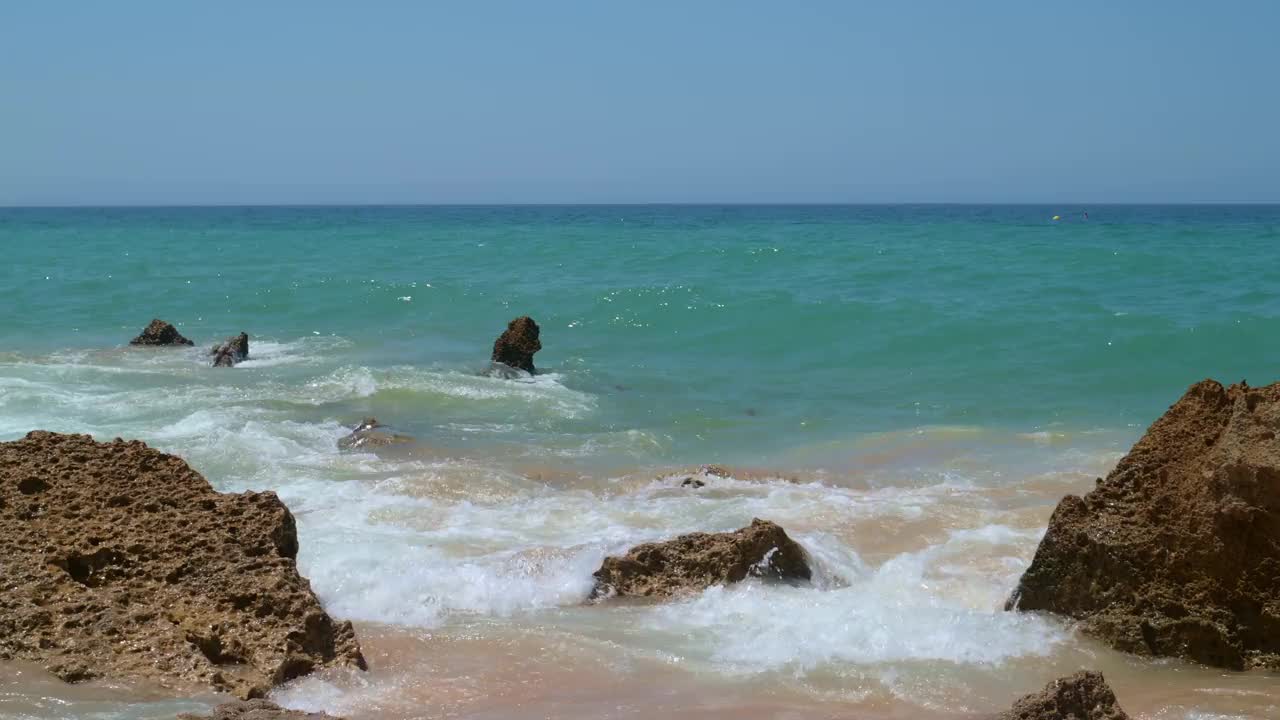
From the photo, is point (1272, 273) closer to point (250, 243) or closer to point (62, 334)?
point (62, 334)

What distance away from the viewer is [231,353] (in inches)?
720

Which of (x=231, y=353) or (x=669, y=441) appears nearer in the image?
(x=669, y=441)

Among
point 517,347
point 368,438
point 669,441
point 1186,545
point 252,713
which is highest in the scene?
point 1186,545

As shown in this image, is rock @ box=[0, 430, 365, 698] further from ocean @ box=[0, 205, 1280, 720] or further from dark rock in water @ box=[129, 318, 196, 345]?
dark rock in water @ box=[129, 318, 196, 345]

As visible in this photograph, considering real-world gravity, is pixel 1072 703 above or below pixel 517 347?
above

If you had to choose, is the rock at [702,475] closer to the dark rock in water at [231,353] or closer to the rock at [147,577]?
the rock at [147,577]

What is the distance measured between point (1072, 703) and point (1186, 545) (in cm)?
192

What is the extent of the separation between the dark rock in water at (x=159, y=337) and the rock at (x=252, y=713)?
16792 millimetres

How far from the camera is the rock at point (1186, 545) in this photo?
6043 millimetres

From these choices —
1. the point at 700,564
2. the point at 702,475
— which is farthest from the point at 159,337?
the point at 700,564

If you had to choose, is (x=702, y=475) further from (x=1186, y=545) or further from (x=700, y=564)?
(x=1186, y=545)

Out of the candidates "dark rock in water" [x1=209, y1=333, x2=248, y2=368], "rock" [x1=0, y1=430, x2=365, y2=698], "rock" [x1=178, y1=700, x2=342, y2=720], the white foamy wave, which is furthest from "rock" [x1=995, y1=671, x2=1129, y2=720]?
"dark rock in water" [x1=209, y1=333, x2=248, y2=368]

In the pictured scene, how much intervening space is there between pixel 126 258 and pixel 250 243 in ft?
34.1

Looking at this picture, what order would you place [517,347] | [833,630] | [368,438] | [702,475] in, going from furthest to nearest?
[517,347] < [368,438] < [702,475] < [833,630]
